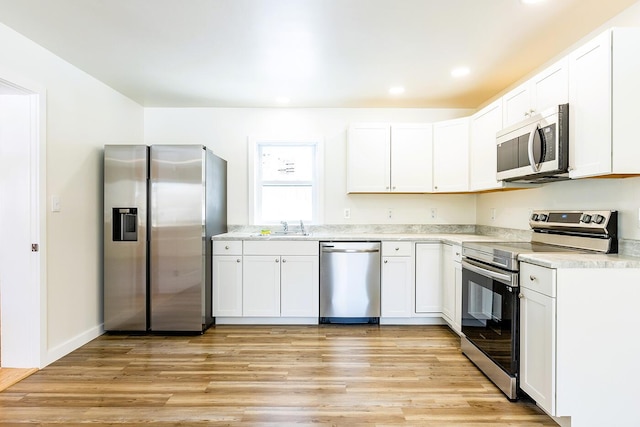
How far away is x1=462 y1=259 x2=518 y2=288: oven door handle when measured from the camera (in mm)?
2156

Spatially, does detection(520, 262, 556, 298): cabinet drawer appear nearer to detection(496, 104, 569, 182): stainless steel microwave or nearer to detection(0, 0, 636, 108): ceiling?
detection(496, 104, 569, 182): stainless steel microwave

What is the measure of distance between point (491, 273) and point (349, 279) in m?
1.51

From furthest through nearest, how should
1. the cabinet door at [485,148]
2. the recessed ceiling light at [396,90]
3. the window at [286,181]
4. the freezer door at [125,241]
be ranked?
1. the window at [286,181]
2. the recessed ceiling light at [396,90]
3. the freezer door at [125,241]
4. the cabinet door at [485,148]

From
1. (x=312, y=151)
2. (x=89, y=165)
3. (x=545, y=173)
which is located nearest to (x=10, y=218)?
(x=89, y=165)

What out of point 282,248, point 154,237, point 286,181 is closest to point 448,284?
point 282,248

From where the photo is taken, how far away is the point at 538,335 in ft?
6.43

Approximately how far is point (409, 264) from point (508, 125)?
160 centimetres

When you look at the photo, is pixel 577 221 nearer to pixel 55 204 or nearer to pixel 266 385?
pixel 266 385

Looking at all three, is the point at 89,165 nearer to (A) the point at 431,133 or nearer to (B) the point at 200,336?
(B) the point at 200,336

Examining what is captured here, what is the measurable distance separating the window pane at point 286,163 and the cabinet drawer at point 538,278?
2.71 m

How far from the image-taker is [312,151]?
4285mm

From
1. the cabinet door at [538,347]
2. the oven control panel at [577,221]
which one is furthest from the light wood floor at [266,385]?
the oven control panel at [577,221]

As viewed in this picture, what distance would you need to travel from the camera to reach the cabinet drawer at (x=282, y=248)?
11.8 ft

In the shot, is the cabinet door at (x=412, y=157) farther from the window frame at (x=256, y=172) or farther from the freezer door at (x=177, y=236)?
the freezer door at (x=177, y=236)
